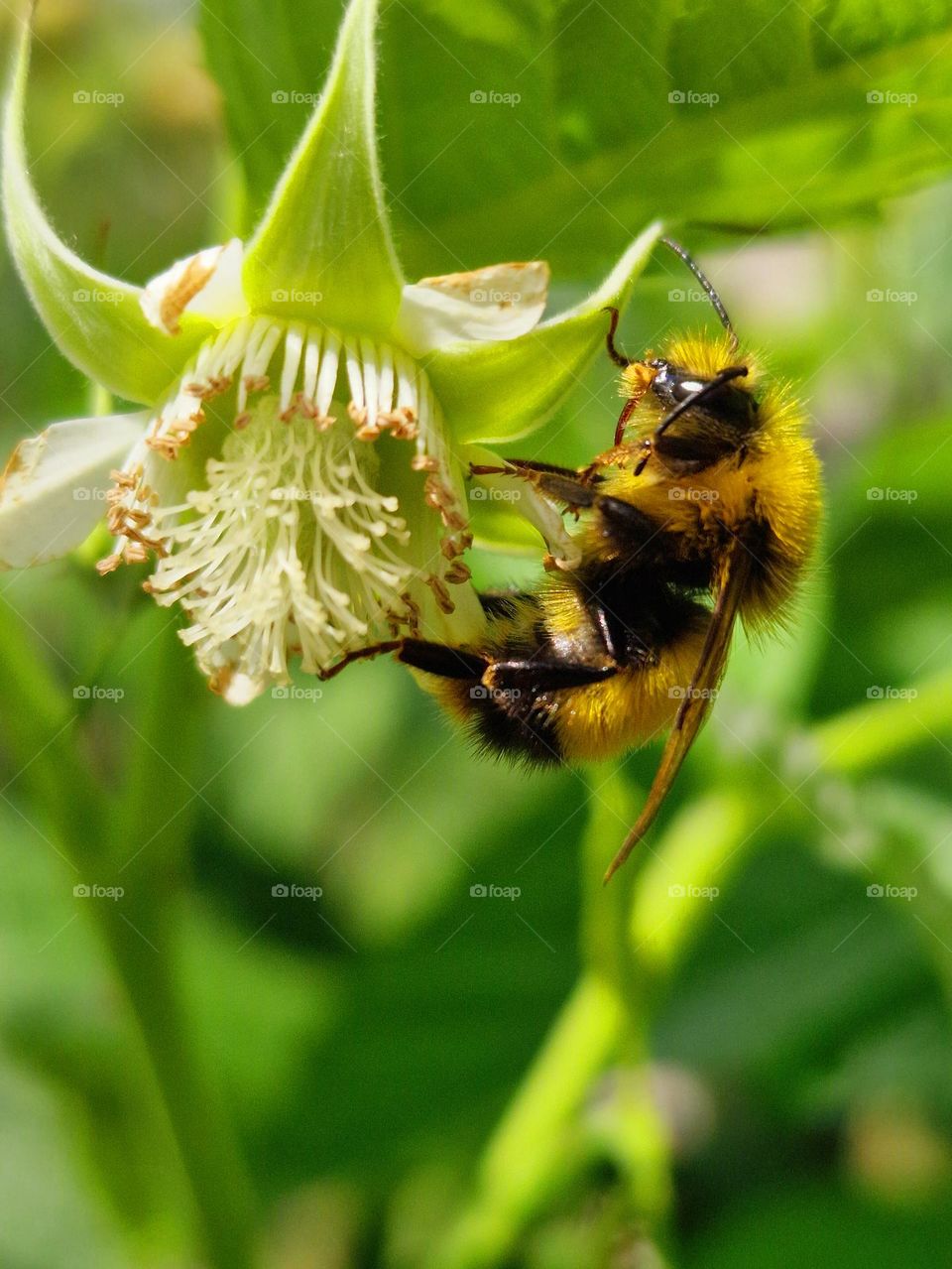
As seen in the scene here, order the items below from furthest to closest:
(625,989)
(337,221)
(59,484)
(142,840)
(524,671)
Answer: (625,989), (142,840), (524,671), (59,484), (337,221)

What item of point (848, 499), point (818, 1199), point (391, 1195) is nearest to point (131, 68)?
point (848, 499)

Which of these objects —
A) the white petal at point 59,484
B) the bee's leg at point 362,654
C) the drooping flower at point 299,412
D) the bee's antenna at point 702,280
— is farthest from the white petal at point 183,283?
the bee's antenna at point 702,280

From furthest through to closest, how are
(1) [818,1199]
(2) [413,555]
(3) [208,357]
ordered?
(1) [818,1199] < (2) [413,555] < (3) [208,357]

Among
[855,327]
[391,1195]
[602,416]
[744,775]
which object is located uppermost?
[602,416]

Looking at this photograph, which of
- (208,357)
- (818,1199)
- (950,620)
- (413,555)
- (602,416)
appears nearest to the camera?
(208,357)

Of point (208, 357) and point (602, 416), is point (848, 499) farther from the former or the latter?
point (208, 357)

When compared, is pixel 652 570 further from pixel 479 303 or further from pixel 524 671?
pixel 479 303

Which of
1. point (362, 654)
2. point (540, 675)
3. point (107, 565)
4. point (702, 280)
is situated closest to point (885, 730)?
point (540, 675)
